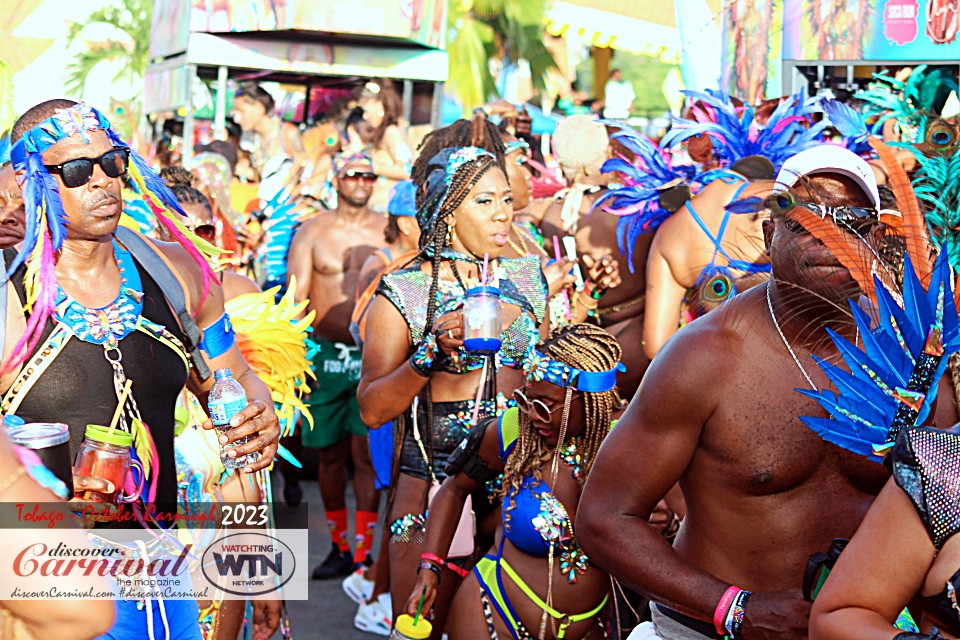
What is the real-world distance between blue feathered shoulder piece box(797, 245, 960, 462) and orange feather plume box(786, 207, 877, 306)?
7 centimetres

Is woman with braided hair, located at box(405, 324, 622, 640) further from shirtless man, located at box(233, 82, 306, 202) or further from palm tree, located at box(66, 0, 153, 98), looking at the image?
palm tree, located at box(66, 0, 153, 98)

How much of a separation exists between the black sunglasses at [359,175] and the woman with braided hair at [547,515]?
14.0 feet

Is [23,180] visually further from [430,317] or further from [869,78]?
[869,78]

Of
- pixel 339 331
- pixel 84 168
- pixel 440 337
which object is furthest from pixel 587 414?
pixel 339 331

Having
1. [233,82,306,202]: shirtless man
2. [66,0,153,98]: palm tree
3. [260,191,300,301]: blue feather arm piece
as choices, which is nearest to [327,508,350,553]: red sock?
[260,191,300,301]: blue feather arm piece

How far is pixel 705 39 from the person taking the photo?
29.5ft

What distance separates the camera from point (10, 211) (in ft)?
12.1

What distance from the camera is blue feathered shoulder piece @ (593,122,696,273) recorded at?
19.3 ft

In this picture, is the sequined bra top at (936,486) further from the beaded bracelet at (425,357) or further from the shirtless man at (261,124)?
the shirtless man at (261,124)

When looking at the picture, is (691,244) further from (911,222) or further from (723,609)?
(723,609)

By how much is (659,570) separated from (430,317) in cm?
228

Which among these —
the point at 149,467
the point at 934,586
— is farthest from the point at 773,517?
the point at 149,467

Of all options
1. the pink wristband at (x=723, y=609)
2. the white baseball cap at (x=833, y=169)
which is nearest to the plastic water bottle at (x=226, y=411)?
the pink wristband at (x=723, y=609)

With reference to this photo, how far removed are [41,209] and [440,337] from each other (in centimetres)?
162
